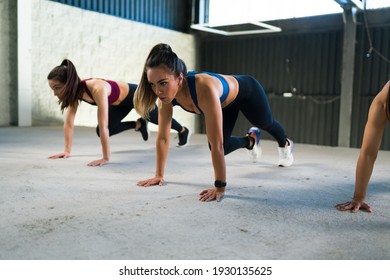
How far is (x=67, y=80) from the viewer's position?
321 cm

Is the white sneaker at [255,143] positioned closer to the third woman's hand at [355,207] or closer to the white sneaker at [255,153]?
the white sneaker at [255,153]

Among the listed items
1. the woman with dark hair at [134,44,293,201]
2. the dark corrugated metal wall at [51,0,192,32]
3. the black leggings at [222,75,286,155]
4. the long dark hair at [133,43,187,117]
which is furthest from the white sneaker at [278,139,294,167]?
the dark corrugated metal wall at [51,0,192,32]

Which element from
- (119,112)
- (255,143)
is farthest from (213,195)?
(119,112)

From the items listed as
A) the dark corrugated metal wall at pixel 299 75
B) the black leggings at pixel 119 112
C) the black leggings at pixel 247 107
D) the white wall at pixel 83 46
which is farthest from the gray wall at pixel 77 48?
the black leggings at pixel 247 107

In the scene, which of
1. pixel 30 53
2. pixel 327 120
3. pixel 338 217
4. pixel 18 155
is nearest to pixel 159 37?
pixel 30 53

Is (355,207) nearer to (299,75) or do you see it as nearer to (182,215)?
(182,215)

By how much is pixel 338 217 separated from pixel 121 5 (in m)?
8.34

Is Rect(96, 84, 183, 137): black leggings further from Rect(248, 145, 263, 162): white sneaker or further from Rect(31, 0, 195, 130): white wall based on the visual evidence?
Rect(31, 0, 195, 130): white wall

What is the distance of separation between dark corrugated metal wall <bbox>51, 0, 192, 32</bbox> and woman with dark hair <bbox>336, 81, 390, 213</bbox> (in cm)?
750

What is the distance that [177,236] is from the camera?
5.22 ft

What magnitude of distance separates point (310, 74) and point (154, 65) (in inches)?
317

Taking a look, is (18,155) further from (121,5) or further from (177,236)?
(121,5)

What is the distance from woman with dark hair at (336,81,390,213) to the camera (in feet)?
6.06

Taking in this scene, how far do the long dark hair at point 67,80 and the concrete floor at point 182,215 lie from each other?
1.83 feet
